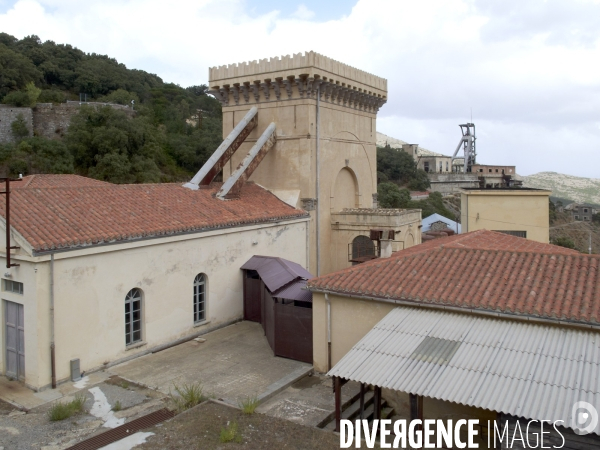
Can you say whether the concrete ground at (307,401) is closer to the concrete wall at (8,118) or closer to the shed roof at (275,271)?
the shed roof at (275,271)

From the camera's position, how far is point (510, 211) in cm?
2512

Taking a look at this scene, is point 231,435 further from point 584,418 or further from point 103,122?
point 103,122

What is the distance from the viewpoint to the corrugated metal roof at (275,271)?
48.7ft

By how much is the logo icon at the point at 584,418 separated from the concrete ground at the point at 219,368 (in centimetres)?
627

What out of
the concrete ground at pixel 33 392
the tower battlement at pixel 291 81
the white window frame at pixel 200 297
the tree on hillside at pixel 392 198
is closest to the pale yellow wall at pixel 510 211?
the tower battlement at pixel 291 81

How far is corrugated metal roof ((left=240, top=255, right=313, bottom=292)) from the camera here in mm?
14836

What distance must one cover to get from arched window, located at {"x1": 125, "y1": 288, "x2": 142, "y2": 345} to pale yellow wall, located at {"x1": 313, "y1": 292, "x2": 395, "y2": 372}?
16.5 feet

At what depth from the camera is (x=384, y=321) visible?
1083cm

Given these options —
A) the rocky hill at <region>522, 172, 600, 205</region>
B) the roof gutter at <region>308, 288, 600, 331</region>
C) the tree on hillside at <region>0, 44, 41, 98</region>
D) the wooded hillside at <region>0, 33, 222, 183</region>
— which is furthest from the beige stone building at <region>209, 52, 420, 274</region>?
the rocky hill at <region>522, 172, 600, 205</region>

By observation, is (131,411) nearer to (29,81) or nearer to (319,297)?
(319,297)

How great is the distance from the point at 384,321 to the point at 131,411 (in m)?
5.66

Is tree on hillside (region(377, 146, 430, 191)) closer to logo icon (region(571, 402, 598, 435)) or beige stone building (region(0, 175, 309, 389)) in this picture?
beige stone building (region(0, 175, 309, 389))

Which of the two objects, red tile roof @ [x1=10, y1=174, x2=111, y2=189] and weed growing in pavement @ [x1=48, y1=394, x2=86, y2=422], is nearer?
weed growing in pavement @ [x1=48, y1=394, x2=86, y2=422]

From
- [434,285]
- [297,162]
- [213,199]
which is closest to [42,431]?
[434,285]
